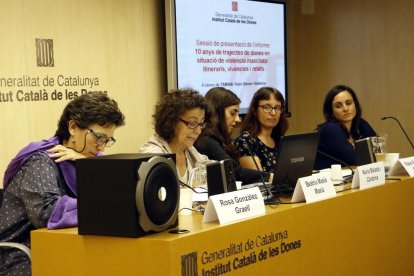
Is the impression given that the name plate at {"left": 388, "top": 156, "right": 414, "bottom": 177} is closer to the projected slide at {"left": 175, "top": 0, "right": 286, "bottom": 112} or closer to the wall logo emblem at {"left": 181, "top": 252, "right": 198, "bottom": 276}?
the wall logo emblem at {"left": 181, "top": 252, "right": 198, "bottom": 276}

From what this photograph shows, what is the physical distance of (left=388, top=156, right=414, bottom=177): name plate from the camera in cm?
343

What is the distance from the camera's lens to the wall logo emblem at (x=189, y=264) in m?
1.90

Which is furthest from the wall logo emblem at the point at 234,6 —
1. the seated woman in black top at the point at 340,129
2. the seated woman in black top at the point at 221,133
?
the seated woman in black top at the point at 221,133

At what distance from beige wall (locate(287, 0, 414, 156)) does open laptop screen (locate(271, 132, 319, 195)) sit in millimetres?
3772

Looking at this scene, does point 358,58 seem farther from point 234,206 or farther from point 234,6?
point 234,206

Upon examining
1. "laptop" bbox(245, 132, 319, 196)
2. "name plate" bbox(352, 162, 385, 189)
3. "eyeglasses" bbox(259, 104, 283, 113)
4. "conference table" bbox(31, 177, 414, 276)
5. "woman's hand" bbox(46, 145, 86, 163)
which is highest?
"eyeglasses" bbox(259, 104, 283, 113)

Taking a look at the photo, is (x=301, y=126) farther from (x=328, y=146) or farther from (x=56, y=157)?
(x=56, y=157)

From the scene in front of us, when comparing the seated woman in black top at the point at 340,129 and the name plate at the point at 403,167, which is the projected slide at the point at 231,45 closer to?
the seated woman in black top at the point at 340,129

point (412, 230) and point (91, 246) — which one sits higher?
Result: point (91, 246)

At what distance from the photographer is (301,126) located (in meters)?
6.95

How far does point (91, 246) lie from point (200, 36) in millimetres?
3445

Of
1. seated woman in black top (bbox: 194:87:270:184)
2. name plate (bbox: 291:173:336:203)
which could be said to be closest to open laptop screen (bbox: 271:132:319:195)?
name plate (bbox: 291:173:336:203)

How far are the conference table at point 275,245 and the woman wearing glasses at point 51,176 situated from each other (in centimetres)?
15

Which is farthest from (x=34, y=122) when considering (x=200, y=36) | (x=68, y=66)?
(x=200, y=36)
